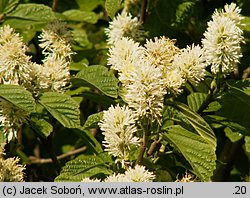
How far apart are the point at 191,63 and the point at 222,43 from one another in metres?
0.13

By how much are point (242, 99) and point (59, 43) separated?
2.46ft

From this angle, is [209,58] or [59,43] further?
[59,43]

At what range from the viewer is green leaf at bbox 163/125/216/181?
214 cm

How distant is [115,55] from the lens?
7.80ft

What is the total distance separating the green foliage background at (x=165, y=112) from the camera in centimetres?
225

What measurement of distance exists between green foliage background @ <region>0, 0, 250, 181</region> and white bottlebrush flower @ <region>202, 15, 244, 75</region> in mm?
146

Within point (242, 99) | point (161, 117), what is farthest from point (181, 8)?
point (161, 117)

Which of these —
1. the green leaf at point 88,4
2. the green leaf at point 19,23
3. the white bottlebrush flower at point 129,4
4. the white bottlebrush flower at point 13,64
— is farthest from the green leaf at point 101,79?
the green leaf at point 88,4

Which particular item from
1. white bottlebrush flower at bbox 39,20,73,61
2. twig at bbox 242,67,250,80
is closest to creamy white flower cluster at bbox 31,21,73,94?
white bottlebrush flower at bbox 39,20,73,61

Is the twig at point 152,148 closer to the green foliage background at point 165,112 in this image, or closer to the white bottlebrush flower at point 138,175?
the green foliage background at point 165,112

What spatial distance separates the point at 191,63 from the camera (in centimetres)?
229
